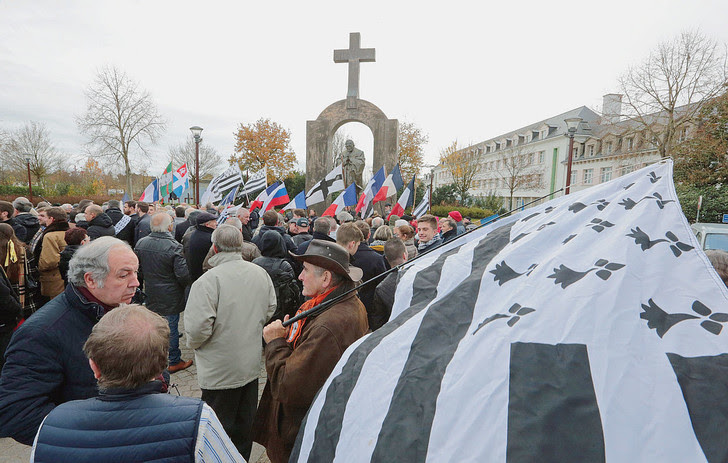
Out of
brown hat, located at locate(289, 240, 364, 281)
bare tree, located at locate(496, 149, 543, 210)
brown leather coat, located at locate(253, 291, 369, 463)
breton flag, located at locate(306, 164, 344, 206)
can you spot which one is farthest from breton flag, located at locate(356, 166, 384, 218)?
bare tree, located at locate(496, 149, 543, 210)

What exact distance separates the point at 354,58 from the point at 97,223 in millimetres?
12112

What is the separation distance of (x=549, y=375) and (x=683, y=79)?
25346 mm

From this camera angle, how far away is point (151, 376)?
1.49 meters

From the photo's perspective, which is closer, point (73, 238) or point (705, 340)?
point (705, 340)

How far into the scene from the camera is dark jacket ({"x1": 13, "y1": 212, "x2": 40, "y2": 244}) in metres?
6.08

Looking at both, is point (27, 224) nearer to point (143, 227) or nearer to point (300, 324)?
point (143, 227)

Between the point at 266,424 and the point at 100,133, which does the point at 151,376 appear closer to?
the point at 266,424

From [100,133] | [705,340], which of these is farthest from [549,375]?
[100,133]

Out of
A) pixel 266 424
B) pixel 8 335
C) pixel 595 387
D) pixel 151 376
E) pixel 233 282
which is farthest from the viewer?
pixel 8 335

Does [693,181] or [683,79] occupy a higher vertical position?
[683,79]

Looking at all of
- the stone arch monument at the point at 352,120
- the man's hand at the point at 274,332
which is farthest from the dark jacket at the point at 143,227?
the stone arch monument at the point at 352,120

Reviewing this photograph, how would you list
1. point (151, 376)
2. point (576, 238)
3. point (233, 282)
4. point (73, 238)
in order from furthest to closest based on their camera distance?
point (73, 238), point (233, 282), point (576, 238), point (151, 376)

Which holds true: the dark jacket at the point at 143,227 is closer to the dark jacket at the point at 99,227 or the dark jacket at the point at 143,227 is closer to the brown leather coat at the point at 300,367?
the dark jacket at the point at 99,227

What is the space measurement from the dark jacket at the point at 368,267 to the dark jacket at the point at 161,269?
2.03 metres
